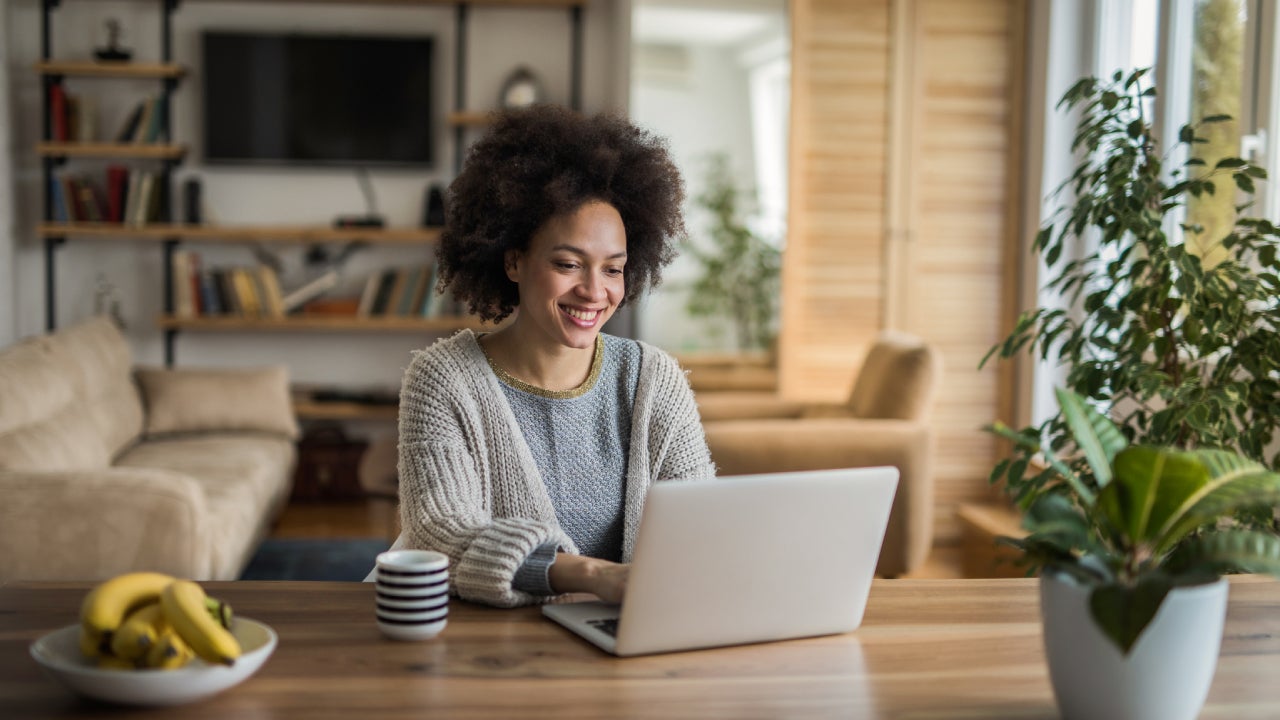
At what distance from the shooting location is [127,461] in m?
4.05

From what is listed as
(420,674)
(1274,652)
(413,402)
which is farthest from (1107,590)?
(413,402)

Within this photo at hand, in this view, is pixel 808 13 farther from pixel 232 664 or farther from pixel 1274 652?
pixel 232 664

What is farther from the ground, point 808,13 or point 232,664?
point 808,13

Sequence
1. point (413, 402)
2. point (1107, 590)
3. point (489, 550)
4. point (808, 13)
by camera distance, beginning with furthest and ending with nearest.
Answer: point (808, 13) < point (413, 402) < point (489, 550) < point (1107, 590)

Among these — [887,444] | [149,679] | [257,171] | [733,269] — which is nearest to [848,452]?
[887,444]

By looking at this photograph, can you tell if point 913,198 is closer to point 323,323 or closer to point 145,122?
point 323,323

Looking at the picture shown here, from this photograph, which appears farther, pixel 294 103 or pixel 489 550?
pixel 294 103

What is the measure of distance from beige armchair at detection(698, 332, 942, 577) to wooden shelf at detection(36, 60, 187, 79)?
3040 mm

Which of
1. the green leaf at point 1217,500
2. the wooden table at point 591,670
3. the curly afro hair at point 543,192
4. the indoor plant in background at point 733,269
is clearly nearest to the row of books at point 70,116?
the indoor plant in background at point 733,269

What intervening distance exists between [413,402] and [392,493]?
Answer: 2.24 m

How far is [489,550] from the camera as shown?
4.82 ft

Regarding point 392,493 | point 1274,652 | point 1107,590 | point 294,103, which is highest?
point 294,103

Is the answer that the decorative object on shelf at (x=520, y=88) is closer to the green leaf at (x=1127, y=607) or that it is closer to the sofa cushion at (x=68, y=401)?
the sofa cushion at (x=68, y=401)

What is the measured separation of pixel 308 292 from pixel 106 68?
1.23 m
